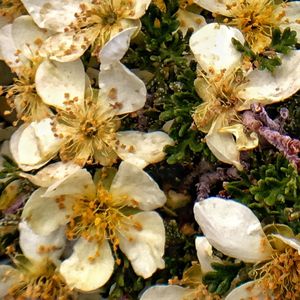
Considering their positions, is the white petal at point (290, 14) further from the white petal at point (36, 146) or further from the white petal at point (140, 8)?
the white petal at point (36, 146)

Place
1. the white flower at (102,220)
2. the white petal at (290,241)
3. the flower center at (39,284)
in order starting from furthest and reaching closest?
1. the flower center at (39,284)
2. the white flower at (102,220)
3. the white petal at (290,241)

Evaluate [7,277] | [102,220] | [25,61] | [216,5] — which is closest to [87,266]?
[102,220]

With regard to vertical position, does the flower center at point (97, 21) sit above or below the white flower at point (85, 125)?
above

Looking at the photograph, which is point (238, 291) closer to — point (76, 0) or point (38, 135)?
point (38, 135)

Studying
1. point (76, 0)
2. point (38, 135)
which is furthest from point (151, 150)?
point (76, 0)

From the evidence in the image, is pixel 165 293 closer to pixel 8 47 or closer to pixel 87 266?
pixel 87 266

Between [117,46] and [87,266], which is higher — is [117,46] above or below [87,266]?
above

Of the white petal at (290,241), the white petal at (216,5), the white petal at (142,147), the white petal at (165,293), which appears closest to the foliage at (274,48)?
the white petal at (216,5)
